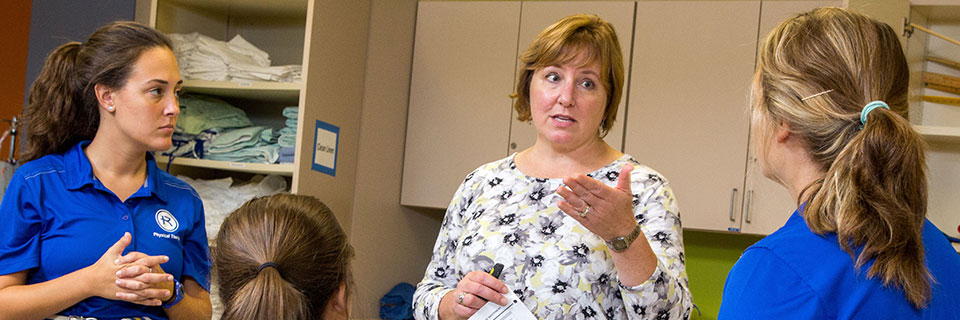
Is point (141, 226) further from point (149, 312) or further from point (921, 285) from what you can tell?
point (921, 285)

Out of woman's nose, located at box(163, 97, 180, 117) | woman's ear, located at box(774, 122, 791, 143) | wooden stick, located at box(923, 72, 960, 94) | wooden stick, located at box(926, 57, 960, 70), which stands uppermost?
wooden stick, located at box(926, 57, 960, 70)

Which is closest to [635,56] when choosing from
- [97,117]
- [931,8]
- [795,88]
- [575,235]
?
[931,8]

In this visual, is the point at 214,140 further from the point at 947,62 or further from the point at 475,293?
the point at 947,62

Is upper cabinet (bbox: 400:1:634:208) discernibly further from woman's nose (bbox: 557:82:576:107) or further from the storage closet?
woman's nose (bbox: 557:82:576:107)

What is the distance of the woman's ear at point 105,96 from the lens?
73.1 inches

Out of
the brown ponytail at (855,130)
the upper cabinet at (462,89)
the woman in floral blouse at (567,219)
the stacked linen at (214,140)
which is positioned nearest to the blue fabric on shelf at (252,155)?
the stacked linen at (214,140)

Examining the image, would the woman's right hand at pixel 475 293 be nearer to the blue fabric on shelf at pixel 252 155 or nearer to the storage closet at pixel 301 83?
the storage closet at pixel 301 83

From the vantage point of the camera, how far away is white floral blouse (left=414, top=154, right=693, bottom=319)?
60.4 inches

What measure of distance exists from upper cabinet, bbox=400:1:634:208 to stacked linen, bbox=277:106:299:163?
0.88 m

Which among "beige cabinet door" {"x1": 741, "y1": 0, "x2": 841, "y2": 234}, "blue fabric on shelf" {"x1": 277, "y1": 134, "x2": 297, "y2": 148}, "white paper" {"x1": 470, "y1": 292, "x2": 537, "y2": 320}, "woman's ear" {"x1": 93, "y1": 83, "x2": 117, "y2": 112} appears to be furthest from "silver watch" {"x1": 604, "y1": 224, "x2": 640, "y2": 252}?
"beige cabinet door" {"x1": 741, "y1": 0, "x2": 841, "y2": 234}

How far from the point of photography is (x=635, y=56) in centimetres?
357

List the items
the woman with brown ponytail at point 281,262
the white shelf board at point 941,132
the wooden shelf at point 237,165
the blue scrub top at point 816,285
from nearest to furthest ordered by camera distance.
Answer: the blue scrub top at point 816,285, the woman with brown ponytail at point 281,262, the white shelf board at point 941,132, the wooden shelf at point 237,165

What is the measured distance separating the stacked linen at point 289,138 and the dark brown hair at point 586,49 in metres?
1.51

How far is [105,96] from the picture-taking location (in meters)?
1.87
